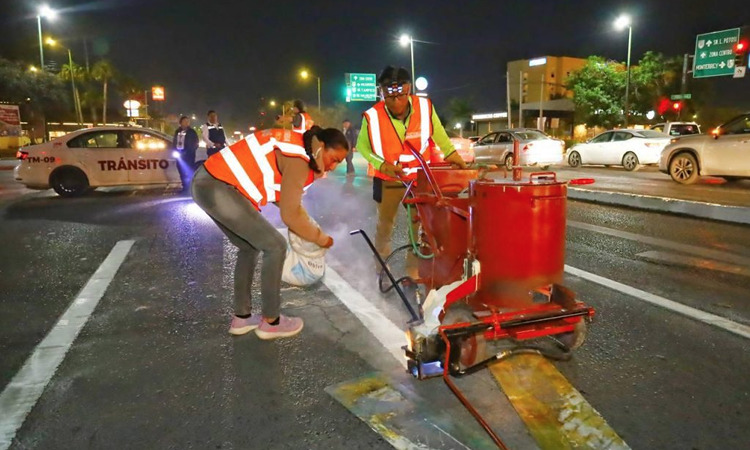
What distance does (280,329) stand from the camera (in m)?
3.75

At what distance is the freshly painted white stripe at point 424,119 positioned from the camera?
434 centimetres

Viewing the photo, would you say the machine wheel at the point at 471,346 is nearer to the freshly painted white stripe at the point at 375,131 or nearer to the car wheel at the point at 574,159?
the freshly painted white stripe at the point at 375,131

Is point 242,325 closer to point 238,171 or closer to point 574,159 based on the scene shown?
point 238,171

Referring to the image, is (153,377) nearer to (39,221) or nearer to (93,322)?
(93,322)

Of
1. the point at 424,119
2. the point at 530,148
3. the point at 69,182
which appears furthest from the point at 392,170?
the point at 530,148

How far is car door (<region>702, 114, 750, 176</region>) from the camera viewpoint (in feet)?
37.8

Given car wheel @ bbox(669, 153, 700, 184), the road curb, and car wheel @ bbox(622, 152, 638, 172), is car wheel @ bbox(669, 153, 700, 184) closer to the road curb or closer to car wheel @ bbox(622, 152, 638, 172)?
the road curb

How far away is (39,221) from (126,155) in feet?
11.9

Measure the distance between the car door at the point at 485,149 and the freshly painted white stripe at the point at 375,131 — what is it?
1765cm

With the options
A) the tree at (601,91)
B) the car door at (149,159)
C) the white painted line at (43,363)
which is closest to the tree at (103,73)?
the tree at (601,91)

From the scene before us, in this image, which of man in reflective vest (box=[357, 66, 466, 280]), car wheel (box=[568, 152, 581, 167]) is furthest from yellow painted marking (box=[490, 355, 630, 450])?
car wheel (box=[568, 152, 581, 167])

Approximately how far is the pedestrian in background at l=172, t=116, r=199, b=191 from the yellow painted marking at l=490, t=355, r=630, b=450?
10.4m

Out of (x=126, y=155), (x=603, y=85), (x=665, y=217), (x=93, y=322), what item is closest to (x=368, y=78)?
(x=603, y=85)

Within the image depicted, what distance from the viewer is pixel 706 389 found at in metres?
2.95
